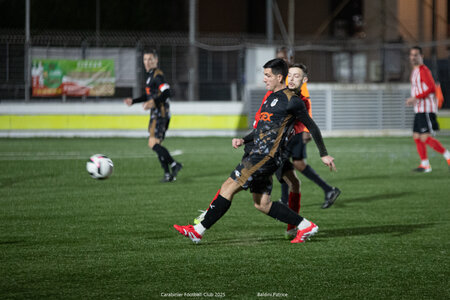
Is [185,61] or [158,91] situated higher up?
[185,61]

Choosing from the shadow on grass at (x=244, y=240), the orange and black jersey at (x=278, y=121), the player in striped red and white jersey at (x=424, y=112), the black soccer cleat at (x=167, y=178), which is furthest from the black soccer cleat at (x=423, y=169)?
the orange and black jersey at (x=278, y=121)

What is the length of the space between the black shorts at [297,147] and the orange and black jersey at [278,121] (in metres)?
2.43

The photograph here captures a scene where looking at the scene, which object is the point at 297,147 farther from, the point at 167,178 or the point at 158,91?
the point at 158,91

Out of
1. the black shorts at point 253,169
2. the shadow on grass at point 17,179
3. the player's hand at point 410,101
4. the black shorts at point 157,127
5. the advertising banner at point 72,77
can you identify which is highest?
the advertising banner at point 72,77

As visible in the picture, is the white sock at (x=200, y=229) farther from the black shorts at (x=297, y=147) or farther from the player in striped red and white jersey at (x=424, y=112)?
the player in striped red and white jersey at (x=424, y=112)

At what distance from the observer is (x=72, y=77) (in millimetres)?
22406

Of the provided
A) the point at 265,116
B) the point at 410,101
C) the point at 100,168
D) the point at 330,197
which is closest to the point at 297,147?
the point at 330,197

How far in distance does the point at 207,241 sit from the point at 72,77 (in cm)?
1637

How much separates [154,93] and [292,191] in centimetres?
501

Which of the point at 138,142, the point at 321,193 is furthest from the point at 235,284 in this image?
the point at 138,142

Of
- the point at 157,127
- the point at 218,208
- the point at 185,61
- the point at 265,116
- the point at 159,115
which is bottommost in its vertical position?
the point at 218,208

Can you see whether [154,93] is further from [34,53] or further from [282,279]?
[34,53]

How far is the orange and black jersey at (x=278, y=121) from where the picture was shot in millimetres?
6359

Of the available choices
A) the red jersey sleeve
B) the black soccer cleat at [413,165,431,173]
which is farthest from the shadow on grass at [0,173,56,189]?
the red jersey sleeve
